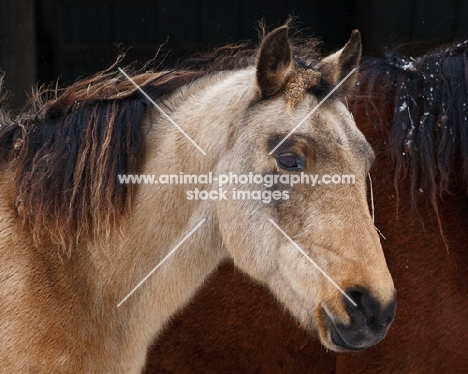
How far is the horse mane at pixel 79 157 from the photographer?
2475 millimetres

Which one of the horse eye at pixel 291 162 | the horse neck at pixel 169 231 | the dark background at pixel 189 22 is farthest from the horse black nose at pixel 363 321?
the dark background at pixel 189 22

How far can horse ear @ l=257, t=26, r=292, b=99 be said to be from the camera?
2260 millimetres

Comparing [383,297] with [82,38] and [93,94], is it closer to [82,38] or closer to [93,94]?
[93,94]

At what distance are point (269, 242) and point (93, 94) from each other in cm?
91

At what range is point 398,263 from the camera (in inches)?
113

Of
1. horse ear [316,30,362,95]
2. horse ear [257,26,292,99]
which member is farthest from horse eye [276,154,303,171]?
horse ear [316,30,362,95]

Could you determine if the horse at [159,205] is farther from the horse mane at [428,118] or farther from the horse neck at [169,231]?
the horse mane at [428,118]

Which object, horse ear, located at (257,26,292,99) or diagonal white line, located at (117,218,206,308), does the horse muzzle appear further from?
horse ear, located at (257,26,292,99)

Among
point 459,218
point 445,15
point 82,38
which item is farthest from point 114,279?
point 445,15

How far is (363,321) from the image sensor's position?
7.19ft

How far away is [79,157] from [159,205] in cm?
34

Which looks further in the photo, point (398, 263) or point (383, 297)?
point (398, 263)

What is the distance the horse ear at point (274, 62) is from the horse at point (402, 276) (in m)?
0.69

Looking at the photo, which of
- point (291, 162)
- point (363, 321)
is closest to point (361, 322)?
point (363, 321)
